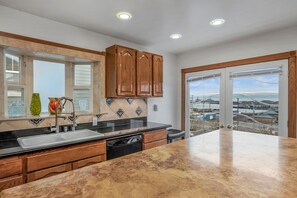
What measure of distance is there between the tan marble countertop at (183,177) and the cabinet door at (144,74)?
161 centimetres

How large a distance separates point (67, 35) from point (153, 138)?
1946 millimetres

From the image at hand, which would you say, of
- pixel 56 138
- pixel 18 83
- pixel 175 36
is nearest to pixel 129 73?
pixel 175 36

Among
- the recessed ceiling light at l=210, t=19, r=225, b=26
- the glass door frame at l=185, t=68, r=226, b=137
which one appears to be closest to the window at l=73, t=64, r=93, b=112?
the recessed ceiling light at l=210, t=19, r=225, b=26

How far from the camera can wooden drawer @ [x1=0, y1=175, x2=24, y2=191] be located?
4.88ft

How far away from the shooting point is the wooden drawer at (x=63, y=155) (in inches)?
65.1

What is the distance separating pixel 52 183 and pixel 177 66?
11.7 feet

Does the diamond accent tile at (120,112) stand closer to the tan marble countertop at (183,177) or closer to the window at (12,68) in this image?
the window at (12,68)

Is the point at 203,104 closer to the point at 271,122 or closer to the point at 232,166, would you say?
the point at 271,122

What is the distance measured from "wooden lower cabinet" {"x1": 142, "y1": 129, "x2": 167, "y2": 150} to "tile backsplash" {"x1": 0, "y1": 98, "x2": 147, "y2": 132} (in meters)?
0.64

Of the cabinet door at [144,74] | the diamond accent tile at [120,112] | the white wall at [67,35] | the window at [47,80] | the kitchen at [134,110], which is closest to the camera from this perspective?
the kitchen at [134,110]

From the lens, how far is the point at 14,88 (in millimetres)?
2195

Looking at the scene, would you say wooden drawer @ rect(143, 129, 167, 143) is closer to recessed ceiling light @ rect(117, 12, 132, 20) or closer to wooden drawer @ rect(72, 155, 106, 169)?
wooden drawer @ rect(72, 155, 106, 169)

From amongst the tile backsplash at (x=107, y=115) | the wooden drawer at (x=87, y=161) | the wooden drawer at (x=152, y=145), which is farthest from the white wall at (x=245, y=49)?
the wooden drawer at (x=87, y=161)

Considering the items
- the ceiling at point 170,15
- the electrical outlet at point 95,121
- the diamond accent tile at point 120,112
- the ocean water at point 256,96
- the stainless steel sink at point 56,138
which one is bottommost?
the stainless steel sink at point 56,138
